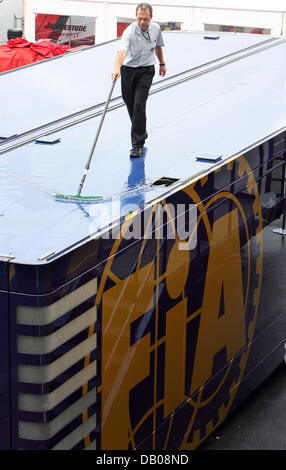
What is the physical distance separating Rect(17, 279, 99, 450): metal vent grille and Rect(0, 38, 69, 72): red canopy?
11.7 metres

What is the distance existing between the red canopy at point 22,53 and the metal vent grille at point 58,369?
38.5ft

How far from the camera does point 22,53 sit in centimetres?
1536

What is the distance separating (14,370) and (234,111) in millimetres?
3752

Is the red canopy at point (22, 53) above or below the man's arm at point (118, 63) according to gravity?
below

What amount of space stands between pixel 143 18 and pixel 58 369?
301 cm

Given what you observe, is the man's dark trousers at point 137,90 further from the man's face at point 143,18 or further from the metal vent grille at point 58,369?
the metal vent grille at point 58,369

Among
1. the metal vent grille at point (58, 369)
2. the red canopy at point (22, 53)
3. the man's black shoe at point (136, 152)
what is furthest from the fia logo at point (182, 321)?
the red canopy at point (22, 53)

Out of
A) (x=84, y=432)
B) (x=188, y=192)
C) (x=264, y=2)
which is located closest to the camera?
(x=84, y=432)

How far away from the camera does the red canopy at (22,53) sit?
15383mm

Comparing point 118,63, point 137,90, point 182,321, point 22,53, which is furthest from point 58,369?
point 22,53

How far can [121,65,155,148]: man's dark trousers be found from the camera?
20.2 feet
